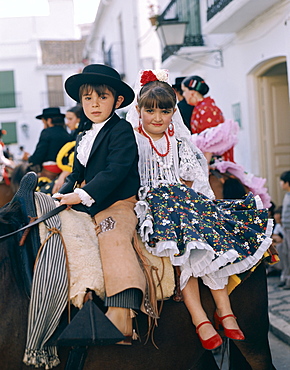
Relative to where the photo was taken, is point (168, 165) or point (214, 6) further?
point (214, 6)

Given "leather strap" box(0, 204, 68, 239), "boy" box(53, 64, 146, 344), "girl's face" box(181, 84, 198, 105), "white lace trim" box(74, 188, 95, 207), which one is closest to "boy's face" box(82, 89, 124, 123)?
"boy" box(53, 64, 146, 344)

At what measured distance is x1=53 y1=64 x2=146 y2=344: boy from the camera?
316 cm

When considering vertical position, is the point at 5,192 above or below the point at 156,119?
below

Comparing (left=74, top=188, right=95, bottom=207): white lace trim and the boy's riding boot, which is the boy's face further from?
the boy's riding boot

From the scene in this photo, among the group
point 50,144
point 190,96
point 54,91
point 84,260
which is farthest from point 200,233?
point 54,91

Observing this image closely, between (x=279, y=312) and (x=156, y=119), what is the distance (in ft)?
12.2

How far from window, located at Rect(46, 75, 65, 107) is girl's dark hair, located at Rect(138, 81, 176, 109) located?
3751 cm

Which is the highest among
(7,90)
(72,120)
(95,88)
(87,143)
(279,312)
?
(7,90)

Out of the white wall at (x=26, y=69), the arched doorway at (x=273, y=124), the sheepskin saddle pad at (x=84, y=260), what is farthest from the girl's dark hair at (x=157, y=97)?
the white wall at (x=26, y=69)

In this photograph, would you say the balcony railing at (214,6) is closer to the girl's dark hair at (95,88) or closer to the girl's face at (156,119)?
the girl's face at (156,119)

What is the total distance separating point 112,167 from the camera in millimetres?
3400

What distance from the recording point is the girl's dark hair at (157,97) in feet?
12.1

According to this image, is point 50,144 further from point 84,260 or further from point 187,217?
point 84,260

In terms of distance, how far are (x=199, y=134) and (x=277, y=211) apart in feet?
11.9
